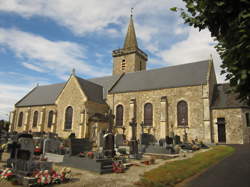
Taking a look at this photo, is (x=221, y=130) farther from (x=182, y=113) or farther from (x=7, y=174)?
(x=7, y=174)

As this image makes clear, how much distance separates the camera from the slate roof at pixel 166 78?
2395cm

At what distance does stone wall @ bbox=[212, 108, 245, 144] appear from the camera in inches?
806

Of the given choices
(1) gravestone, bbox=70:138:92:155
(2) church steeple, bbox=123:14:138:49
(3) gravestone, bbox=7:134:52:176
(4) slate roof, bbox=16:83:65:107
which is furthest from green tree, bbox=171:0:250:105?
(2) church steeple, bbox=123:14:138:49

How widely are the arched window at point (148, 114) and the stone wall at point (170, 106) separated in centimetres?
41

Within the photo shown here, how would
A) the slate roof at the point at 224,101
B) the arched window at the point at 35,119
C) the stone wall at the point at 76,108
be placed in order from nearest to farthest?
the slate roof at the point at 224,101 → the stone wall at the point at 76,108 → the arched window at the point at 35,119

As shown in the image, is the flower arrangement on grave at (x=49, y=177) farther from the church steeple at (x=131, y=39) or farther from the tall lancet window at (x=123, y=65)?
the church steeple at (x=131, y=39)

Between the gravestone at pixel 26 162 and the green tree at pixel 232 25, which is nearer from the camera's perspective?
the green tree at pixel 232 25

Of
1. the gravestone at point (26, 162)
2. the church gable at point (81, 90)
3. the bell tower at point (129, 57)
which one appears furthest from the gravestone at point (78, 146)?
A: the bell tower at point (129, 57)

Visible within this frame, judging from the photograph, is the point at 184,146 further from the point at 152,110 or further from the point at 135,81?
the point at 135,81

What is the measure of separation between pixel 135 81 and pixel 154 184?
22804mm

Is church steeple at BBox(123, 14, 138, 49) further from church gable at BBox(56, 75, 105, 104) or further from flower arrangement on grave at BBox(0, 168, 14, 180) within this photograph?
flower arrangement on grave at BBox(0, 168, 14, 180)

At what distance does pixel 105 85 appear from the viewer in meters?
31.5

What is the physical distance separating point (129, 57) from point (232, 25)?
111 ft

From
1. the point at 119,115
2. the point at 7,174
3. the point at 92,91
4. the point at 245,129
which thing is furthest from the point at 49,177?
the point at 92,91
